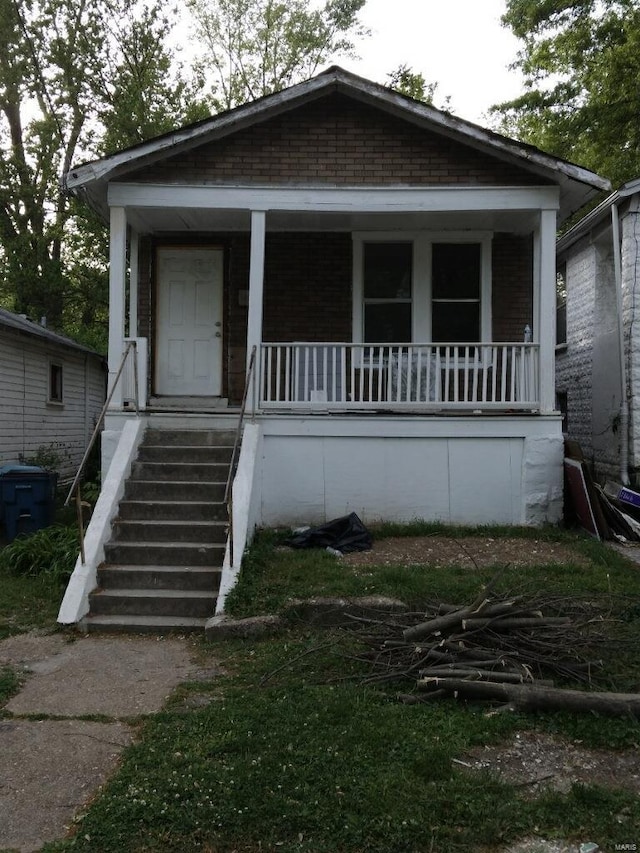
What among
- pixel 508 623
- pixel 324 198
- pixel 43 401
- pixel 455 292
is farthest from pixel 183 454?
pixel 43 401

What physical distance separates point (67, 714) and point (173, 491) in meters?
3.38

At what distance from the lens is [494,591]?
579cm

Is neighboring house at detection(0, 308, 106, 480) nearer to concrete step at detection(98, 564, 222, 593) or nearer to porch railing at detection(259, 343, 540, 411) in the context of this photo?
porch railing at detection(259, 343, 540, 411)

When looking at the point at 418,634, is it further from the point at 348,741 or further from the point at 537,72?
the point at 537,72

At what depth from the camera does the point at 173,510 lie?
7.25m

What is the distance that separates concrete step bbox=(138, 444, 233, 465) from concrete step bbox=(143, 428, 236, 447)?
0.66 feet

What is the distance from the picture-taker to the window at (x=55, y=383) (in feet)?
46.8

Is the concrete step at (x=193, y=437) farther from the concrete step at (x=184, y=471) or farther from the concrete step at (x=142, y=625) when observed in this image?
the concrete step at (x=142, y=625)

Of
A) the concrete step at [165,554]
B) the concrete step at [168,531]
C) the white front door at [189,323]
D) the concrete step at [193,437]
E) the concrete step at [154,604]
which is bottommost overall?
the concrete step at [154,604]

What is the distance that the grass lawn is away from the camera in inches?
114

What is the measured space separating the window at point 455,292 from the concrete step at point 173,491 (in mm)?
4294

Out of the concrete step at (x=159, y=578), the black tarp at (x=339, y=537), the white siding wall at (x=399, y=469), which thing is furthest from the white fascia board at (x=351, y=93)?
the concrete step at (x=159, y=578)

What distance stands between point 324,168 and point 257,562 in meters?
5.03

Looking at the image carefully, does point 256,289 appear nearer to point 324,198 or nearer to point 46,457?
point 324,198
